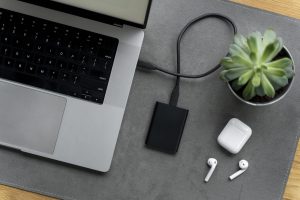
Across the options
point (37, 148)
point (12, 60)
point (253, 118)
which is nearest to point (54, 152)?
point (37, 148)

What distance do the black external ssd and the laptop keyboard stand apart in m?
0.12

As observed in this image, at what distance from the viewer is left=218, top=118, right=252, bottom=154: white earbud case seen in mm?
676

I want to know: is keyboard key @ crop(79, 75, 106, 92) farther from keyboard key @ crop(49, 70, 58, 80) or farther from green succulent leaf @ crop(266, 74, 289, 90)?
green succulent leaf @ crop(266, 74, 289, 90)

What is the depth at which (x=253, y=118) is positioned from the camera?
0.69 meters

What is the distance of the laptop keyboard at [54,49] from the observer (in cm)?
65

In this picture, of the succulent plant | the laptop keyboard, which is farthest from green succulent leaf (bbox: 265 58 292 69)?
the laptop keyboard

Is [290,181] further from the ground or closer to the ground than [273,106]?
closer to the ground

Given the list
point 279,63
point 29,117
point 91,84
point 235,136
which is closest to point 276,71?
point 279,63

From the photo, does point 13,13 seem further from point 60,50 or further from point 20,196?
point 20,196

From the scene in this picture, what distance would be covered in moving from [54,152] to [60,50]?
6.4 inches

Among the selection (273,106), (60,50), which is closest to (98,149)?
(60,50)

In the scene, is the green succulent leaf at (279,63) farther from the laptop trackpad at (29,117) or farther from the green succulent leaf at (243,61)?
the laptop trackpad at (29,117)

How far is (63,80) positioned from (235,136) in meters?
0.29

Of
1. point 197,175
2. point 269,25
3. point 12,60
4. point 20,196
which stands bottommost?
point 20,196
